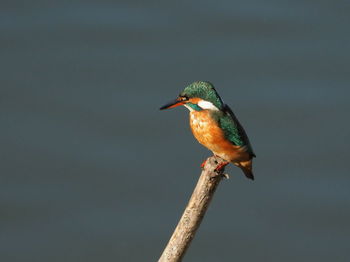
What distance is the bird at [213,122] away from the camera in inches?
79.8

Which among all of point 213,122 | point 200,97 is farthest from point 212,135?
point 200,97

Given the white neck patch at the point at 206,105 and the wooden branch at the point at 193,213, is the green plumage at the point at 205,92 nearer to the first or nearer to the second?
the white neck patch at the point at 206,105

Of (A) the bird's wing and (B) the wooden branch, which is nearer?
(B) the wooden branch

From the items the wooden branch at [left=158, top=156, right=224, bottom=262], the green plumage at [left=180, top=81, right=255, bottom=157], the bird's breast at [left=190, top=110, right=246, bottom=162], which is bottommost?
the wooden branch at [left=158, top=156, right=224, bottom=262]

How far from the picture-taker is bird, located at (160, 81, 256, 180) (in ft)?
6.65

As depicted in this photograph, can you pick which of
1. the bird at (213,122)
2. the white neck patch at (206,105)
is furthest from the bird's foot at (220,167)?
the white neck patch at (206,105)

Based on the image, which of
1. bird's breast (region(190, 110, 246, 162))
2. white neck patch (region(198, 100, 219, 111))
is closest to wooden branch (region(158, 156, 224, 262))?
bird's breast (region(190, 110, 246, 162))

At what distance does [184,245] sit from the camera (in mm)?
2041

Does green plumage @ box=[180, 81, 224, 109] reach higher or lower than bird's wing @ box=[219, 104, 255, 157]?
higher

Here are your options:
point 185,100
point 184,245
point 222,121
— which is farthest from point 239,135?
point 184,245

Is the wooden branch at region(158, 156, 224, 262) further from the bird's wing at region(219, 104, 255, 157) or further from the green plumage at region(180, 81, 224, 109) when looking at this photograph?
the green plumage at region(180, 81, 224, 109)

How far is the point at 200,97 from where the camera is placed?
203cm

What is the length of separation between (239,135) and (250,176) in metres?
0.32

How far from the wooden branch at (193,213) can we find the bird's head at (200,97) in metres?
0.22
